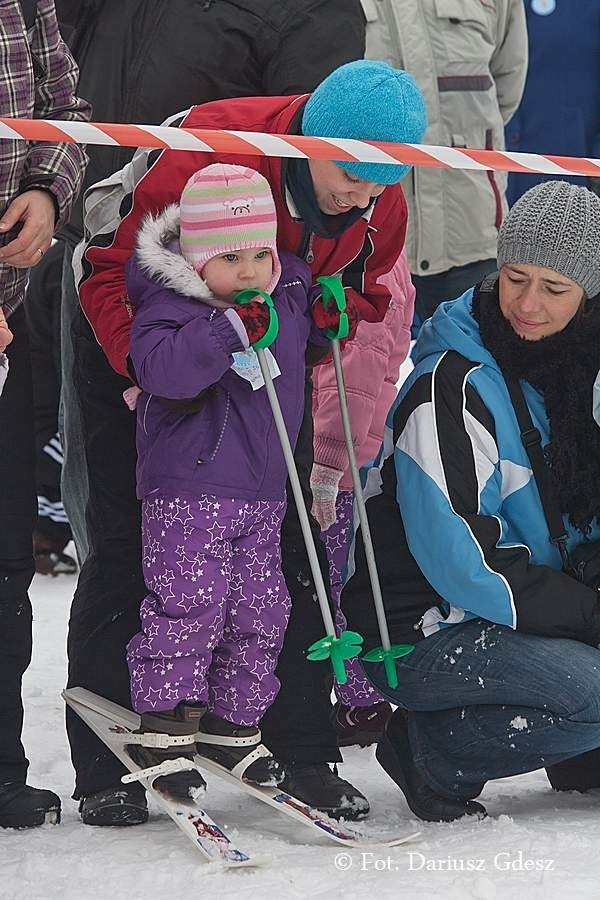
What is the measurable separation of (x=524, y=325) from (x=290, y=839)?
127 centimetres

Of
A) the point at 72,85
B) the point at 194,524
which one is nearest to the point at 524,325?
the point at 194,524

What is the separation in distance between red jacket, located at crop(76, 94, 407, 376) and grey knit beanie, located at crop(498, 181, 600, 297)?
1.14 ft

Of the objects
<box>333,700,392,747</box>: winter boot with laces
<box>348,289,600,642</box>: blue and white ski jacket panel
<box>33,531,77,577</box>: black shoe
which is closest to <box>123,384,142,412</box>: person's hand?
<box>348,289,600,642</box>: blue and white ski jacket panel

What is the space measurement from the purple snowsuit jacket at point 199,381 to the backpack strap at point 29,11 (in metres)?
0.48

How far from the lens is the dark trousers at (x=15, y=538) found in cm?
338

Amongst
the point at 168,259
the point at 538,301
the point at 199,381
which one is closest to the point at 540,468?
the point at 538,301

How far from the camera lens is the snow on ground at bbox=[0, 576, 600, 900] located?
2.99 meters

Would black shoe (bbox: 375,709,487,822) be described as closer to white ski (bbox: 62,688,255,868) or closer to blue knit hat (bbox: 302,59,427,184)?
white ski (bbox: 62,688,255,868)

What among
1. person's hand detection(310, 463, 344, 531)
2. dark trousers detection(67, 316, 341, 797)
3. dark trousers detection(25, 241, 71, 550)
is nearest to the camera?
dark trousers detection(67, 316, 341, 797)

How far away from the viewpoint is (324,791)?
11.6ft

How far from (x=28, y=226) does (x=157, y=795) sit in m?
1.22

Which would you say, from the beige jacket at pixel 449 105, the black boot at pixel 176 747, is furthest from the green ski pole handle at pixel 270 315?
the beige jacket at pixel 449 105

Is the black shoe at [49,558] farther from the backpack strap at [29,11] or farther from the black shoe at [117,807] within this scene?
the backpack strap at [29,11]

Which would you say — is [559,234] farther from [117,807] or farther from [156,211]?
[117,807]
